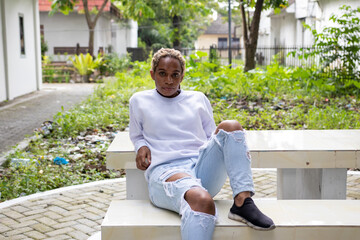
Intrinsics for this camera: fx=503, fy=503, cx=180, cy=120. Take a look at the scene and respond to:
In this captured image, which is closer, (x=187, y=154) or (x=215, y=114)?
(x=187, y=154)

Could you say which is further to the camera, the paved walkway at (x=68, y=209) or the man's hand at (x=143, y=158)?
the paved walkway at (x=68, y=209)

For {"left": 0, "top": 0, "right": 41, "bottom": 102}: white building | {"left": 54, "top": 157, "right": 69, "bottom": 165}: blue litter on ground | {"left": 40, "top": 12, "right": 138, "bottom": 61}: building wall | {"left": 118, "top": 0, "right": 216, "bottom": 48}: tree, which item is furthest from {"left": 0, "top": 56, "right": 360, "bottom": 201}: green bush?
{"left": 40, "top": 12, "right": 138, "bottom": 61}: building wall

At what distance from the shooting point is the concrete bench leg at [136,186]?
11.1ft

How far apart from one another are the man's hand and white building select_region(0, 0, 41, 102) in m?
9.78

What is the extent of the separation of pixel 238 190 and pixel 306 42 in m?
21.0

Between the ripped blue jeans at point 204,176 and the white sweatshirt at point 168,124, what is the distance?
73 millimetres

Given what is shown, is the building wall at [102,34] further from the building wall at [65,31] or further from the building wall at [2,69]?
the building wall at [2,69]

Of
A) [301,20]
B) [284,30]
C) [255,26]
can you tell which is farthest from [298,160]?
[284,30]

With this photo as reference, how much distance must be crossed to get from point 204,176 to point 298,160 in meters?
0.83

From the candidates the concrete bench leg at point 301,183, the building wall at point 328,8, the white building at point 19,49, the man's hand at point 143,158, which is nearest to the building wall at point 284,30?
the building wall at point 328,8

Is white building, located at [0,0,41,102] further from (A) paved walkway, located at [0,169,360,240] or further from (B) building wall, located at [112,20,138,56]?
(B) building wall, located at [112,20,138,56]

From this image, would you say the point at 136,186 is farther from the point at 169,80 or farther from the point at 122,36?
the point at 122,36

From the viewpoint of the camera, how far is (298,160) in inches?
131

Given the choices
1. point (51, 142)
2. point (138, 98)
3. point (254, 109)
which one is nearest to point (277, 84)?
point (254, 109)
